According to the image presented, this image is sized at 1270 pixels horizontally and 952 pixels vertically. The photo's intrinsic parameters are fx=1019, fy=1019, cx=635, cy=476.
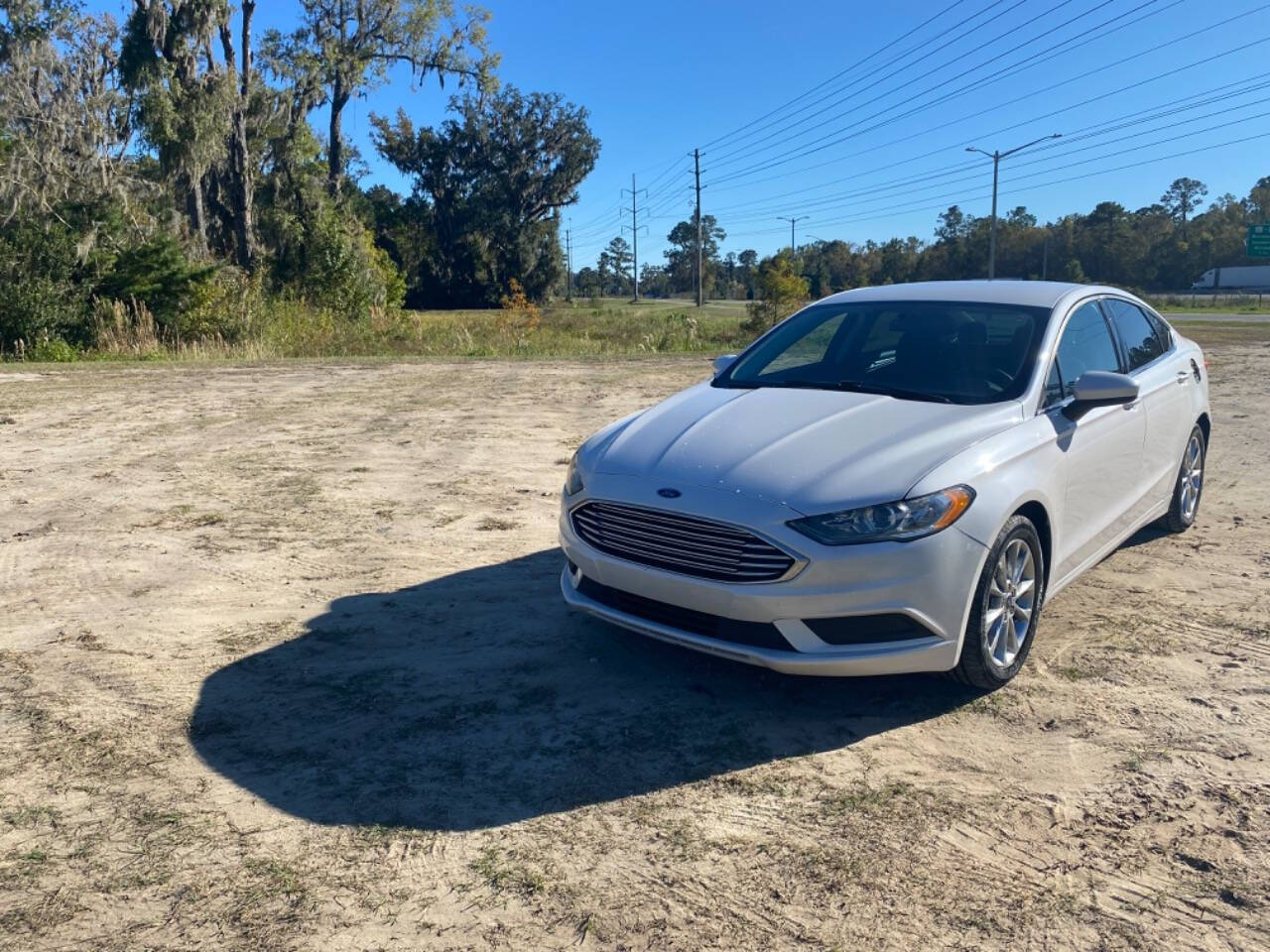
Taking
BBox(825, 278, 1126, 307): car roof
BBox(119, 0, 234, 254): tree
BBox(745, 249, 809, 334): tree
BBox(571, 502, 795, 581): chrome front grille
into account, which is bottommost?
BBox(571, 502, 795, 581): chrome front grille

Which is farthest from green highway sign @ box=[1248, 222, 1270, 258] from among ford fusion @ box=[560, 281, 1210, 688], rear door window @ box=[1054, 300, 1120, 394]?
rear door window @ box=[1054, 300, 1120, 394]

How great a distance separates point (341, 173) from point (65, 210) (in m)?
22.0

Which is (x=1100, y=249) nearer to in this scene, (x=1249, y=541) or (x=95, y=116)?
(x=95, y=116)

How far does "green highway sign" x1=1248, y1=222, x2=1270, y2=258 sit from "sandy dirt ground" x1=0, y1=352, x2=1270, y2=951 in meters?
66.3

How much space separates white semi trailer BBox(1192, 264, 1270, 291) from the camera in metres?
72.4

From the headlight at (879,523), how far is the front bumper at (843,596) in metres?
0.03

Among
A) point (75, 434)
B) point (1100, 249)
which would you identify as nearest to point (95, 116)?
point (75, 434)

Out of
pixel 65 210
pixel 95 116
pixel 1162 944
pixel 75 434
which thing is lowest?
pixel 1162 944

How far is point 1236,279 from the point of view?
73.8 m

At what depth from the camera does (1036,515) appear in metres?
4.47

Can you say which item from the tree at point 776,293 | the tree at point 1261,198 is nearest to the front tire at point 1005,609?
the tree at point 776,293

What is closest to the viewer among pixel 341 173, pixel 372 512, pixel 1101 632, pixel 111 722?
pixel 111 722

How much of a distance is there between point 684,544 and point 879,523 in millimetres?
767

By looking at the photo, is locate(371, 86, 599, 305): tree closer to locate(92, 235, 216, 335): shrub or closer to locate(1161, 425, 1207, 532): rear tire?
locate(92, 235, 216, 335): shrub
